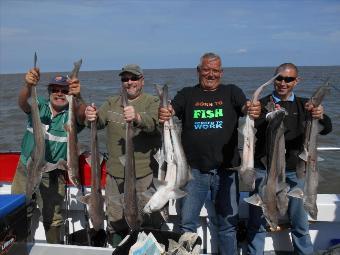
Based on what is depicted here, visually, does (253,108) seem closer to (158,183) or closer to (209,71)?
(209,71)

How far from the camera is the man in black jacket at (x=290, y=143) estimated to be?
192 inches

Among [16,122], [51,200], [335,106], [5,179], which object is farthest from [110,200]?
[335,106]

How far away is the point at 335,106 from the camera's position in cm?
2308

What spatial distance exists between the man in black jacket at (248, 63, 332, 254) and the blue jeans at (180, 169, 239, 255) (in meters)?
0.28

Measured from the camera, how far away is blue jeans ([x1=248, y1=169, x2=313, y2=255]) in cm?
507

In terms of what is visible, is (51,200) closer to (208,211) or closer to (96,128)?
(96,128)

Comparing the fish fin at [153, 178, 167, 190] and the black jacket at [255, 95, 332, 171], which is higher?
the black jacket at [255, 95, 332, 171]

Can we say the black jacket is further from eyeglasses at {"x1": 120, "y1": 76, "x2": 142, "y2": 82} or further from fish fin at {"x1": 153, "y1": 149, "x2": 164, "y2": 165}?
eyeglasses at {"x1": 120, "y1": 76, "x2": 142, "y2": 82}

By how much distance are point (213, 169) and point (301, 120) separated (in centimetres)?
113

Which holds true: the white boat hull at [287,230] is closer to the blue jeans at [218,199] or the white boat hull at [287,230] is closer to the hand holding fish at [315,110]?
the blue jeans at [218,199]

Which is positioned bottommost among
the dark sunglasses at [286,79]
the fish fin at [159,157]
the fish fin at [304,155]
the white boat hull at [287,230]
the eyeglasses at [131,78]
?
the white boat hull at [287,230]

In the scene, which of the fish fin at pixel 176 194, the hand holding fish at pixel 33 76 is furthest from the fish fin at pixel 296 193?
the hand holding fish at pixel 33 76

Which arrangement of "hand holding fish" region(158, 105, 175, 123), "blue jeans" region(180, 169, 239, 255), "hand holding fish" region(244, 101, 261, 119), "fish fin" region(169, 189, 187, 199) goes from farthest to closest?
"blue jeans" region(180, 169, 239, 255)
"fish fin" region(169, 189, 187, 199)
"hand holding fish" region(158, 105, 175, 123)
"hand holding fish" region(244, 101, 261, 119)

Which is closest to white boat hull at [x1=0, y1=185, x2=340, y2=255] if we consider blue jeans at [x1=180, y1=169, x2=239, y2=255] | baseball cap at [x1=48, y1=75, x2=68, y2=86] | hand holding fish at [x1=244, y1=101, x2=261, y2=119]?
blue jeans at [x1=180, y1=169, x2=239, y2=255]
